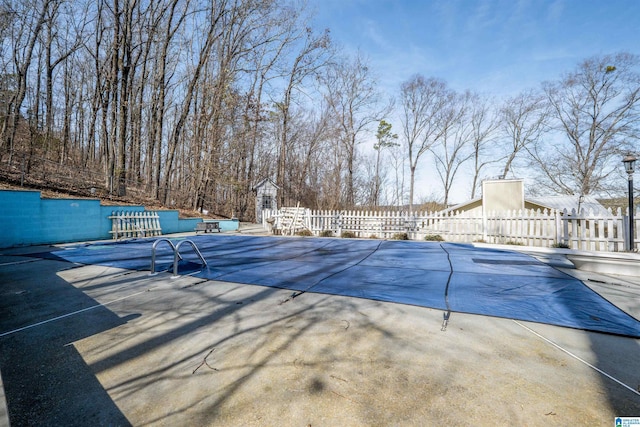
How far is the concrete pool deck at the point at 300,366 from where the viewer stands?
1.45m

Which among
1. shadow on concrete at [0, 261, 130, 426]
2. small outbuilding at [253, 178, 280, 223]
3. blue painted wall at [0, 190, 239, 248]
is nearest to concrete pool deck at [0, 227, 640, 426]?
shadow on concrete at [0, 261, 130, 426]

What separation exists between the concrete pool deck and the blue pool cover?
260mm

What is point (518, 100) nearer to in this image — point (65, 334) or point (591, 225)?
point (591, 225)

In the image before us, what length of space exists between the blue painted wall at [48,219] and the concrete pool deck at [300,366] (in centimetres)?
635

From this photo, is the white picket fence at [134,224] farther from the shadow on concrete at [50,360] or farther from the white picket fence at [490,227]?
the shadow on concrete at [50,360]

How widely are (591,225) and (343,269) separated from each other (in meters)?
7.08

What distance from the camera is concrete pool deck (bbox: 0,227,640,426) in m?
1.45

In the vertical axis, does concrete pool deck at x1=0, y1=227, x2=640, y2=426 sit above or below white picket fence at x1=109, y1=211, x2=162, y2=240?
below

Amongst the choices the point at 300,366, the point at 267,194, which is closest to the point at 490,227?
the point at 300,366

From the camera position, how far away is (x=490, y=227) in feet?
31.8

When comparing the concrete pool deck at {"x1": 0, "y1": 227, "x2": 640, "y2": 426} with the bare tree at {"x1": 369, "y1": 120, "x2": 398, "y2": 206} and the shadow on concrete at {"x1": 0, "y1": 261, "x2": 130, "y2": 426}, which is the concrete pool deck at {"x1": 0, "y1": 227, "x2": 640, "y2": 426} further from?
the bare tree at {"x1": 369, "y1": 120, "x2": 398, "y2": 206}

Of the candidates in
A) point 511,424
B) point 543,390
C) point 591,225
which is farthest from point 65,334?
point 591,225

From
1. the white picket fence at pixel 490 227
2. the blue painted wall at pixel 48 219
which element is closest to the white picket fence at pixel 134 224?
the blue painted wall at pixel 48 219

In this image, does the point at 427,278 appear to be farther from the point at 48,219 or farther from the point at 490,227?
the point at 48,219
